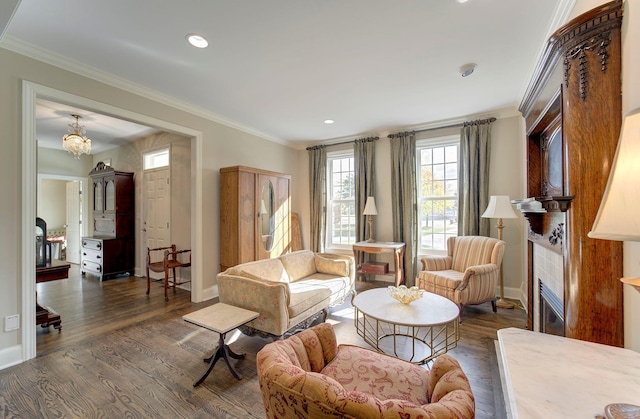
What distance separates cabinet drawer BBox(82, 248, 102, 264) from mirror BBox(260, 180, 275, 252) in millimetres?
3237

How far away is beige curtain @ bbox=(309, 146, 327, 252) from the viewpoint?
521 centimetres

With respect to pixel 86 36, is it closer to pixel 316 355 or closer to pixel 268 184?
pixel 268 184

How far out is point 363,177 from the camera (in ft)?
15.5

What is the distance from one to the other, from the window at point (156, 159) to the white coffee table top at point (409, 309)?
13.8ft

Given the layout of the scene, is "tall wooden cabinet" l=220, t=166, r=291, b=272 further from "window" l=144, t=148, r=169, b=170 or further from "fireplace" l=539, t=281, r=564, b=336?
"fireplace" l=539, t=281, r=564, b=336

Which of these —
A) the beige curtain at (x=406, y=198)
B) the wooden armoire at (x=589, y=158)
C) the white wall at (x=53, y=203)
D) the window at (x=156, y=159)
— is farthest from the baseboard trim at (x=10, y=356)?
the white wall at (x=53, y=203)

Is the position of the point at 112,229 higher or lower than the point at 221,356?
higher

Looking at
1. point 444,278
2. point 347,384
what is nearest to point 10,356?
point 347,384

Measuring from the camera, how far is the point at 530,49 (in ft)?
7.50

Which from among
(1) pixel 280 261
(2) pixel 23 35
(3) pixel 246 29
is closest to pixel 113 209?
(2) pixel 23 35

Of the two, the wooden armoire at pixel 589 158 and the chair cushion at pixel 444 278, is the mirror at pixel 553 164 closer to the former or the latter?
the wooden armoire at pixel 589 158

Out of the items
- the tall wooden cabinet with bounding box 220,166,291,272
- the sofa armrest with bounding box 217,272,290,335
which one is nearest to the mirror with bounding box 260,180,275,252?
the tall wooden cabinet with bounding box 220,166,291,272

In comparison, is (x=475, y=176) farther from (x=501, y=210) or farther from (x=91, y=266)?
(x=91, y=266)

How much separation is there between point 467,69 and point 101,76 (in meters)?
3.66
